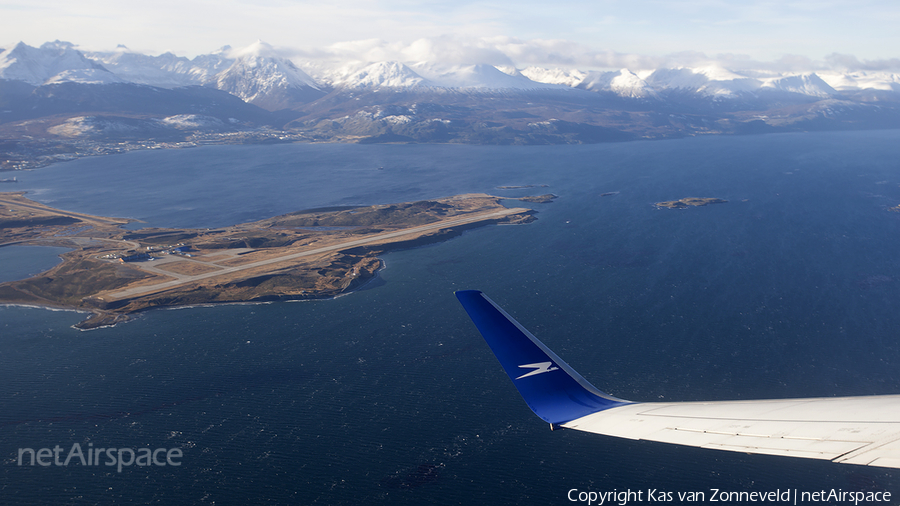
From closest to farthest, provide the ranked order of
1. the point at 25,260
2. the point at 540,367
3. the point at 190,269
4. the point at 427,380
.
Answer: the point at 540,367
the point at 427,380
the point at 190,269
the point at 25,260

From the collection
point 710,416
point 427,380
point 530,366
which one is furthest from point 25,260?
point 710,416

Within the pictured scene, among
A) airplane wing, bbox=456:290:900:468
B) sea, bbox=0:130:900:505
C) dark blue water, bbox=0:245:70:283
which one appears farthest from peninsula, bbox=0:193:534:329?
airplane wing, bbox=456:290:900:468

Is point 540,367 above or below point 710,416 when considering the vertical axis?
above

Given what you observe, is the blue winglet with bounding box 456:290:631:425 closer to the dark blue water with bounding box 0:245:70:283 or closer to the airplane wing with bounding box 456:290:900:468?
the airplane wing with bounding box 456:290:900:468

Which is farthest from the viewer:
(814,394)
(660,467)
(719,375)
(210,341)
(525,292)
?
(525,292)

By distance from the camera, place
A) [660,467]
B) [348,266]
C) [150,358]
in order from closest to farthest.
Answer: [660,467]
[150,358]
[348,266]

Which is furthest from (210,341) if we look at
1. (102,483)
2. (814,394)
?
(814,394)

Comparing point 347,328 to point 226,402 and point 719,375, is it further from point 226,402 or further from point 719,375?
point 719,375

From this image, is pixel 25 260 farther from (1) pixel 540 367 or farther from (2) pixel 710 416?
(2) pixel 710 416
